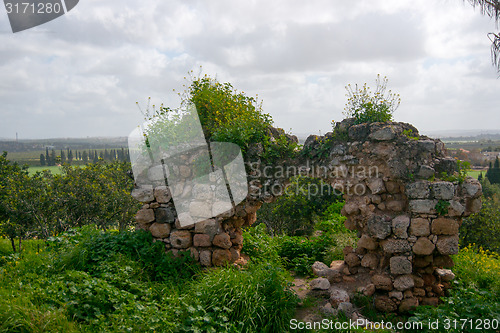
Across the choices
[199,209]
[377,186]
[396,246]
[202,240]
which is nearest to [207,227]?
[202,240]

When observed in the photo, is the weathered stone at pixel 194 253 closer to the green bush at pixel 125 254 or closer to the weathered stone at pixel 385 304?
the green bush at pixel 125 254

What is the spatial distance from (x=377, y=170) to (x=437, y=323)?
2523 millimetres

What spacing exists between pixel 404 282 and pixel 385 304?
482mm

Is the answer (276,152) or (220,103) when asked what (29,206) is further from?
(276,152)

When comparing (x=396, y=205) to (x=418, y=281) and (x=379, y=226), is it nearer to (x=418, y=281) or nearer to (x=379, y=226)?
(x=379, y=226)

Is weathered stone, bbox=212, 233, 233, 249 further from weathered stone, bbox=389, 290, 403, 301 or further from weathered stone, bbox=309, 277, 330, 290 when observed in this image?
weathered stone, bbox=389, 290, 403, 301

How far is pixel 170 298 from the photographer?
4.97m

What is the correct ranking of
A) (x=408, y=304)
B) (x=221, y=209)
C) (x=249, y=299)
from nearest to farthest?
(x=249, y=299)
(x=408, y=304)
(x=221, y=209)

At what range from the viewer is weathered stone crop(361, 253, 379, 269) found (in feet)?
20.4

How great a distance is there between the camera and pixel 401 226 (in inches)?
225

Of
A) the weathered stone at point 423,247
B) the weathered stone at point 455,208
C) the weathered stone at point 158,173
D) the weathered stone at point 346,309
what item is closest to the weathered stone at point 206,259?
the weathered stone at point 158,173

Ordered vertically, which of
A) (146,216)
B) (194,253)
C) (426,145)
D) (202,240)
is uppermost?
(426,145)

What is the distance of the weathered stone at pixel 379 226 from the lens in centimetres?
580

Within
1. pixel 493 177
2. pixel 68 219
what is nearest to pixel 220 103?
pixel 68 219
